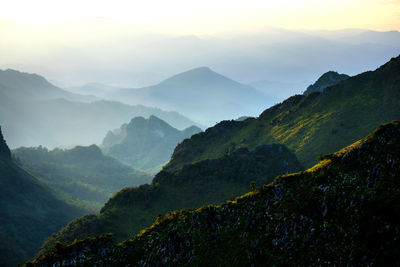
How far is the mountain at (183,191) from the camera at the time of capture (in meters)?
128

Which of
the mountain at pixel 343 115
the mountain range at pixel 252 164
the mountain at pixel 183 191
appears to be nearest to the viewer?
the mountain at pixel 183 191

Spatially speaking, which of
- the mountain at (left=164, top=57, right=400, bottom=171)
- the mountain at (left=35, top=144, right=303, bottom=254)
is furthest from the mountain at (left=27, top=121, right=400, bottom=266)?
the mountain at (left=164, top=57, right=400, bottom=171)

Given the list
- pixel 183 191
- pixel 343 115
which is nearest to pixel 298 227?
pixel 183 191

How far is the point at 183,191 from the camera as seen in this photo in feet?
475

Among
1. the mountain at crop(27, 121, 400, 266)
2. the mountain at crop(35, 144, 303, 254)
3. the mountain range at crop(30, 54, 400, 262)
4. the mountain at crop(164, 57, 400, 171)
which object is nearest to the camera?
the mountain at crop(27, 121, 400, 266)

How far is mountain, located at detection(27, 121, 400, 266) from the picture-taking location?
144ft

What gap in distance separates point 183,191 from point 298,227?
97640 mm

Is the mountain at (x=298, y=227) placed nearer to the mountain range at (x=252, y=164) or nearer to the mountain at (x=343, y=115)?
the mountain range at (x=252, y=164)

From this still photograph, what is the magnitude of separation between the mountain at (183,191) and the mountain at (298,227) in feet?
201

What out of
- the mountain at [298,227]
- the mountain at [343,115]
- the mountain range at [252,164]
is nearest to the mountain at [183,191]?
the mountain range at [252,164]

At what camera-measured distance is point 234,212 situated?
196ft

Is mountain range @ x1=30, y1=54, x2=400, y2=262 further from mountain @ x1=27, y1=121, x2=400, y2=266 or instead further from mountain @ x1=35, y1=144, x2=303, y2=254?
mountain @ x1=27, y1=121, x2=400, y2=266

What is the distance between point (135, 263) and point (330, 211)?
3256 cm

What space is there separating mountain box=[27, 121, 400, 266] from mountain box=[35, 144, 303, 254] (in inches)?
2408
